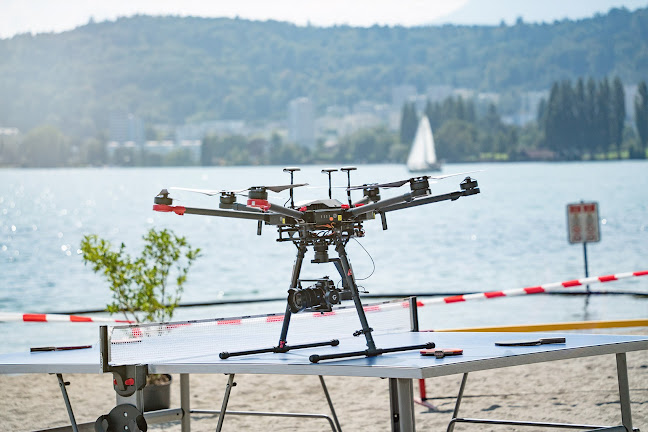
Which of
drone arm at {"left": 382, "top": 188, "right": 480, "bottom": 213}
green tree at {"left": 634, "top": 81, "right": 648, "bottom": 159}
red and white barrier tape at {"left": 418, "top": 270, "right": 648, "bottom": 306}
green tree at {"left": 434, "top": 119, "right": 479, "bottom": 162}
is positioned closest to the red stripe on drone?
red and white barrier tape at {"left": 418, "top": 270, "right": 648, "bottom": 306}

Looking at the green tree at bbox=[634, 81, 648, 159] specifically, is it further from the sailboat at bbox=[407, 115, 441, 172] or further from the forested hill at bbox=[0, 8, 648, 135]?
the sailboat at bbox=[407, 115, 441, 172]

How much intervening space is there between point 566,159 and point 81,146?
45.4 metres

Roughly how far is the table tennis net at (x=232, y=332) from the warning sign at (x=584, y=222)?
25.0 feet

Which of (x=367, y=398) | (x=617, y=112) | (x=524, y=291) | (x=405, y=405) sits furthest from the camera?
(x=617, y=112)

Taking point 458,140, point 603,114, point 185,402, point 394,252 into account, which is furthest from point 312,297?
point 458,140

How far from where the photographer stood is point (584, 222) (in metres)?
12.1

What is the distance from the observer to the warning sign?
39.3 ft

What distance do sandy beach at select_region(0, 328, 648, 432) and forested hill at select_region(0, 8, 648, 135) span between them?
75676 mm

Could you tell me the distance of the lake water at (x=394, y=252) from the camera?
1390 cm

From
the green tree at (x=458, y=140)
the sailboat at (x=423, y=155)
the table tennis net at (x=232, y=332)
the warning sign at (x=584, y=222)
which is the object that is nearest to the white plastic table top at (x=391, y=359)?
the table tennis net at (x=232, y=332)

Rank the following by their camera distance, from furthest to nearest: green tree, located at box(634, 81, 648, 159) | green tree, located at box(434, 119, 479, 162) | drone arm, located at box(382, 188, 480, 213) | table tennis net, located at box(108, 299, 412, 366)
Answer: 1. green tree, located at box(434, 119, 479, 162)
2. green tree, located at box(634, 81, 648, 159)
3. table tennis net, located at box(108, 299, 412, 366)
4. drone arm, located at box(382, 188, 480, 213)

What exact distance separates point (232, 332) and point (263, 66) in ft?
271

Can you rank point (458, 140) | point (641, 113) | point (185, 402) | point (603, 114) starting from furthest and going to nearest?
point (458, 140) → point (603, 114) → point (641, 113) → point (185, 402)

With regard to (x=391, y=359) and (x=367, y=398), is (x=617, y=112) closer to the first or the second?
(x=367, y=398)
